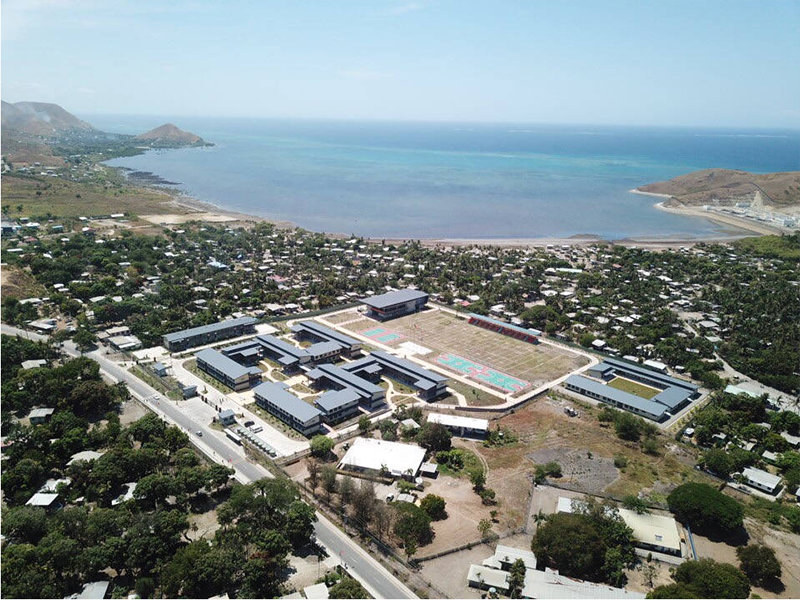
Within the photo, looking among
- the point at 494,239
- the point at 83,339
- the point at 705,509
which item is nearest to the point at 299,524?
the point at 705,509

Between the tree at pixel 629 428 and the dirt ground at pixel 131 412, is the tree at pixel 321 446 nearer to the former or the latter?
the dirt ground at pixel 131 412

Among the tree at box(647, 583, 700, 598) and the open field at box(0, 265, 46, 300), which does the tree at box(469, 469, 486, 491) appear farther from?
the open field at box(0, 265, 46, 300)

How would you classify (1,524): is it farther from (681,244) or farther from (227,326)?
(681,244)

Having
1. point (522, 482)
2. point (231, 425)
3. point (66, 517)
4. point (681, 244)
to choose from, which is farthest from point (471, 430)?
point (681, 244)

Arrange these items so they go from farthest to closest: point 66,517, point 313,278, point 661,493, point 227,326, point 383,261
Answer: point 383,261
point 313,278
point 227,326
point 661,493
point 66,517

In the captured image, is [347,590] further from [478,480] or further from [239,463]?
[239,463]

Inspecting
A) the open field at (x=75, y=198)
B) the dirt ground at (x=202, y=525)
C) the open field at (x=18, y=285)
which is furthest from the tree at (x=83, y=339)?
the open field at (x=75, y=198)
